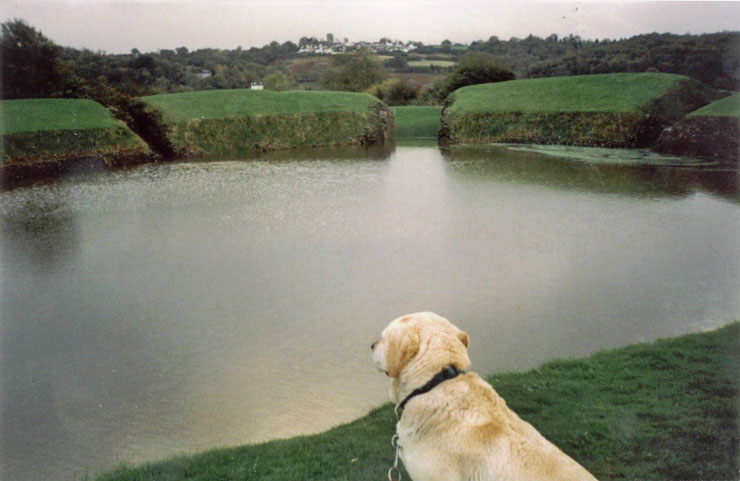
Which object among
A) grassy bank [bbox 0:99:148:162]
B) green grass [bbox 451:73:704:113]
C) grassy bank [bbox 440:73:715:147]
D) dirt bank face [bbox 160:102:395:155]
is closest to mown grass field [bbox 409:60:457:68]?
green grass [bbox 451:73:704:113]

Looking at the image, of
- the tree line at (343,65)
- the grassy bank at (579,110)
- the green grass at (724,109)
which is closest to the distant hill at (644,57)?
the tree line at (343,65)

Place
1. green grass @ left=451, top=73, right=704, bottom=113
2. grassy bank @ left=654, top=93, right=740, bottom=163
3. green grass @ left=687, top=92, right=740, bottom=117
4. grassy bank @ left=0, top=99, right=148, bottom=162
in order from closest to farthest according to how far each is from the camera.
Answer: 1. green grass @ left=687, top=92, right=740, bottom=117
2. grassy bank @ left=654, top=93, right=740, bottom=163
3. grassy bank @ left=0, top=99, right=148, bottom=162
4. green grass @ left=451, top=73, right=704, bottom=113

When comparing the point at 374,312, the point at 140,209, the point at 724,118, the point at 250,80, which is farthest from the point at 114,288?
the point at 250,80

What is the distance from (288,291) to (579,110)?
1076 inches

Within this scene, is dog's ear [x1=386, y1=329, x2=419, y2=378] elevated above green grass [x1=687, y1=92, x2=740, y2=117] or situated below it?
below

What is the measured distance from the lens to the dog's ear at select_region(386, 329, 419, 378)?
3014 millimetres

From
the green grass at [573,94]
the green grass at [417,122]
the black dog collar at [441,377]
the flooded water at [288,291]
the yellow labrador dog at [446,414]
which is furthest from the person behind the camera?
the green grass at [417,122]

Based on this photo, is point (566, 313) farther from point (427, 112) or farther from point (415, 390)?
point (427, 112)

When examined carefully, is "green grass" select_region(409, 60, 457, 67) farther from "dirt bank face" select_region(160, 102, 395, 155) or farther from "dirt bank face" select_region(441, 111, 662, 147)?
"dirt bank face" select_region(441, 111, 662, 147)

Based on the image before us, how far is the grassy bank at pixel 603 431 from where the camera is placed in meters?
4.27

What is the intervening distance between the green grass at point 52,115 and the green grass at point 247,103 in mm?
3919

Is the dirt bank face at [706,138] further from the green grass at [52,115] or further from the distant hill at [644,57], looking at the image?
the green grass at [52,115]

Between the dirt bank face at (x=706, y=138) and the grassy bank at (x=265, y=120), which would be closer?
the dirt bank face at (x=706, y=138)

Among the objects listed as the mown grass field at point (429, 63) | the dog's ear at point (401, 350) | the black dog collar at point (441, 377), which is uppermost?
the mown grass field at point (429, 63)
